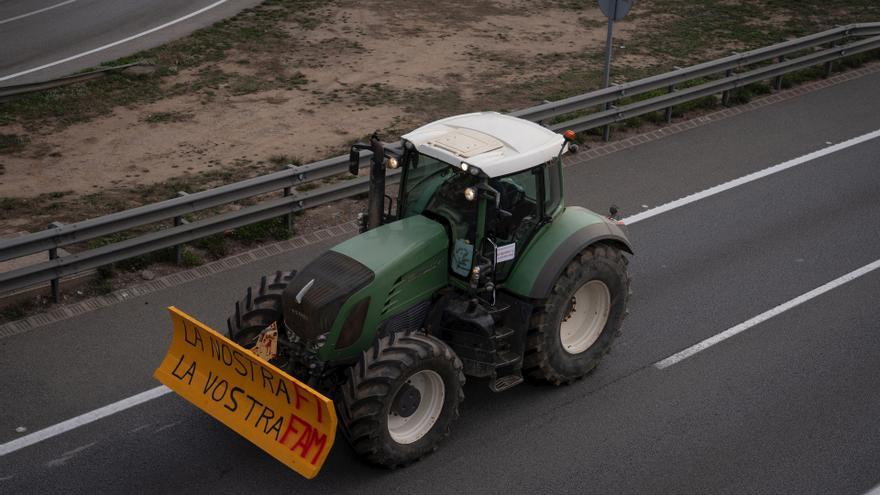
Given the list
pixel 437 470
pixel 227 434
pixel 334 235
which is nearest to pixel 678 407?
pixel 437 470

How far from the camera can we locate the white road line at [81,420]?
8.51 meters

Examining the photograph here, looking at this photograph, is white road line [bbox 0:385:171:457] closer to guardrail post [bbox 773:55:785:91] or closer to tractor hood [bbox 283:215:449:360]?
tractor hood [bbox 283:215:449:360]

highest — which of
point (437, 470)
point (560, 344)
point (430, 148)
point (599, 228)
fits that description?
point (430, 148)

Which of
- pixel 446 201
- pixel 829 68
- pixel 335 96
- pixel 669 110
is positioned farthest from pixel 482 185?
pixel 829 68

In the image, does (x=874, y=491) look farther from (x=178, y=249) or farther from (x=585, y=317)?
(x=178, y=249)

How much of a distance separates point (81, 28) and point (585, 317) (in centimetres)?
1532

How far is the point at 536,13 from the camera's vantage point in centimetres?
2117

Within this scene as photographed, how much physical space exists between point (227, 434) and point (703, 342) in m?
4.77

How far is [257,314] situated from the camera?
871 cm

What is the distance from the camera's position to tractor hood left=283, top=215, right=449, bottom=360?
8195 millimetres

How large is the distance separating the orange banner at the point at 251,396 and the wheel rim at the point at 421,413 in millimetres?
743

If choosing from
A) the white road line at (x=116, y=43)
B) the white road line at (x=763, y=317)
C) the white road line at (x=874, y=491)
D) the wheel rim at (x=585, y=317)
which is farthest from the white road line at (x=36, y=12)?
the white road line at (x=874, y=491)

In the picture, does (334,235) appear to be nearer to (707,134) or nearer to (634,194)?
(634,194)

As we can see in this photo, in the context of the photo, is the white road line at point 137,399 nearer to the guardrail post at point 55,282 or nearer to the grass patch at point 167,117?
the guardrail post at point 55,282
